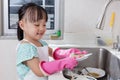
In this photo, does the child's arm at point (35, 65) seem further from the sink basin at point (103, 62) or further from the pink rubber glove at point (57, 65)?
the sink basin at point (103, 62)

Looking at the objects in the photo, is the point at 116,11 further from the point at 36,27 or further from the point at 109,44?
the point at 36,27

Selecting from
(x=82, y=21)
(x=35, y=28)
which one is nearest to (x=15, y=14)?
(x=82, y=21)

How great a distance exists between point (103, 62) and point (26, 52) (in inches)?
29.6

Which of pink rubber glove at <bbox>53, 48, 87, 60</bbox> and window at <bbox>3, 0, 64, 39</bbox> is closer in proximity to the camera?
pink rubber glove at <bbox>53, 48, 87, 60</bbox>

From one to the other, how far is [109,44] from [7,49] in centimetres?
95

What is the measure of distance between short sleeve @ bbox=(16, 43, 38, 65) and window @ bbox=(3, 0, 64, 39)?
108 centimetres

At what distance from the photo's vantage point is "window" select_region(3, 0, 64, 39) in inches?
83.0

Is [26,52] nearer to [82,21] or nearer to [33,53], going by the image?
[33,53]

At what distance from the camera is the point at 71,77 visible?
1.00 meters

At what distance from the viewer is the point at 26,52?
101 cm

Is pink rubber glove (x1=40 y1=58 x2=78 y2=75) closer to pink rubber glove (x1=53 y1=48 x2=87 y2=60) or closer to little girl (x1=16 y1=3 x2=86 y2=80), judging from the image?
little girl (x1=16 y1=3 x2=86 y2=80)

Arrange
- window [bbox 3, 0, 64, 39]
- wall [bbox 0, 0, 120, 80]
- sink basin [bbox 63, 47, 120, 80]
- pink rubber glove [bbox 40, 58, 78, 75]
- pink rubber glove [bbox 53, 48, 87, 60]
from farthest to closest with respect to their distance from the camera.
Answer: window [bbox 3, 0, 64, 39]
wall [bbox 0, 0, 120, 80]
sink basin [bbox 63, 47, 120, 80]
pink rubber glove [bbox 53, 48, 87, 60]
pink rubber glove [bbox 40, 58, 78, 75]

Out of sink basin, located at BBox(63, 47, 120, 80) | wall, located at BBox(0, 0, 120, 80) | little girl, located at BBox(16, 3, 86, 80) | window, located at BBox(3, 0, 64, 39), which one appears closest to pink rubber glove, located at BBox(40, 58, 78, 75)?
little girl, located at BBox(16, 3, 86, 80)

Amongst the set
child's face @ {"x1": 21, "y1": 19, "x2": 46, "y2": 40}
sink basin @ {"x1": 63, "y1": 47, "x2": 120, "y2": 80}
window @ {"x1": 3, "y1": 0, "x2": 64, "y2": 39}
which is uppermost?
window @ {"x1": 3, "y1": 0, "x2": 64, "y2": 39}
